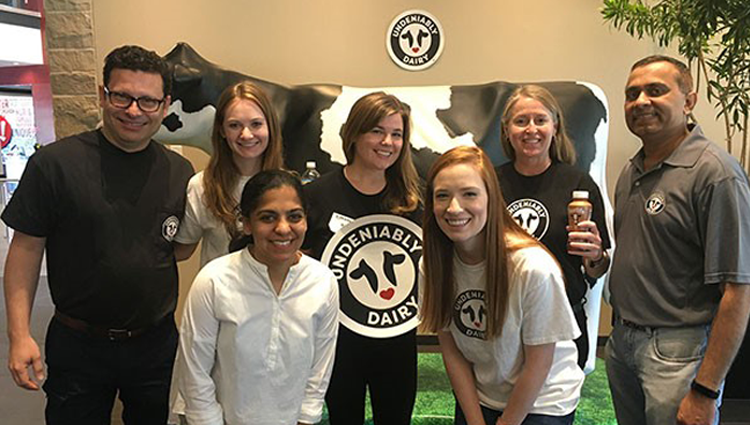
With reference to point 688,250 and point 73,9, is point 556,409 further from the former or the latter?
point 73,9

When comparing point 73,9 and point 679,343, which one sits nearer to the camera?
point 679,343

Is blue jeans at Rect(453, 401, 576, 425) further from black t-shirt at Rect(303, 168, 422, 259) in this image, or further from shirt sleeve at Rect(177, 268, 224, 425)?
shirt sleeve at Rect(177, 268, 224, 425)

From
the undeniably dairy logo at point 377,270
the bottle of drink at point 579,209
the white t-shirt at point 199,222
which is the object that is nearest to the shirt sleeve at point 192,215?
the white t-shirt at point 199,222

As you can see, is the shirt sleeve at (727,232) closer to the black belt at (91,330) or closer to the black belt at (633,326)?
the black belt at (633,326)

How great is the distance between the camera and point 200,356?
140 cm

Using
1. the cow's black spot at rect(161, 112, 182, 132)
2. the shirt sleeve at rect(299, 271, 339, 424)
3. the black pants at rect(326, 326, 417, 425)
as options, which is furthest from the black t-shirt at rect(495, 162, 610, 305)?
the cow's black spot at rect(161, 112, 182, 132)

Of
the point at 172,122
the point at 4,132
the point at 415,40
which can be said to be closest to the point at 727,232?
the point at 172,122

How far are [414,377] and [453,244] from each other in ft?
1.67

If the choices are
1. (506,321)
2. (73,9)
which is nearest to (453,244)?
(506,321)

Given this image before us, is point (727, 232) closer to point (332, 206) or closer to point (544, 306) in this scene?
point (544, 306)

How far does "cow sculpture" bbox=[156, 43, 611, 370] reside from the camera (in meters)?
2.65

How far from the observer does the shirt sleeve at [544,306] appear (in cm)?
135

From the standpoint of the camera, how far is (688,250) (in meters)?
1.49

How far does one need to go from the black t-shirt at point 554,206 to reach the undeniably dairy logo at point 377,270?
35 cm
